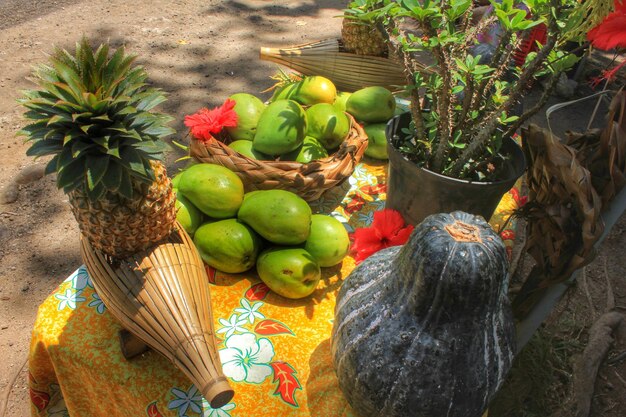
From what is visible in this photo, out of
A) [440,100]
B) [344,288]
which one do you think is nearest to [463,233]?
[344,288]

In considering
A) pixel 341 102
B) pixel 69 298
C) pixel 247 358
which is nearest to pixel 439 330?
pixel 247 358

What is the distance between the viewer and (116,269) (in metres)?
0.99

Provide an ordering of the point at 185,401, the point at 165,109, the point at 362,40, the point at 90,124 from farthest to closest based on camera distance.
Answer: the point at 165,109 < the point at 362,40 < the point at 185,401 < the point at 90,124

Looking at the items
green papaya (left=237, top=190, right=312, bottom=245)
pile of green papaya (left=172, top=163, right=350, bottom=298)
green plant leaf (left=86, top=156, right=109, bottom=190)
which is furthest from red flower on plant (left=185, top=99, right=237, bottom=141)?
green plant leaf (left=86, top=156, right=109, bottom=190)

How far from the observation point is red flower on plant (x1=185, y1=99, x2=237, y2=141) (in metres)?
1.40

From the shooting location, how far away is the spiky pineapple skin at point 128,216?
930mm

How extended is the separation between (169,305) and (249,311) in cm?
27

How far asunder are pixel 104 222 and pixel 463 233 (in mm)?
682

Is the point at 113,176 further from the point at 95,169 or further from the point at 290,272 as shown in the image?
the point at 290,272

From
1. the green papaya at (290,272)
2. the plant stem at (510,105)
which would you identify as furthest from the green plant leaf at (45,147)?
the plant stem at (510,105)

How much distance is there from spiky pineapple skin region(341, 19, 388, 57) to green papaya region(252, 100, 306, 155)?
0.63m

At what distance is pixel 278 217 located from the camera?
1154 mm

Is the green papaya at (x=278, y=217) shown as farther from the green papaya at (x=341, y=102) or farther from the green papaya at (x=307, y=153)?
the green papaya at (x=341, y=102)

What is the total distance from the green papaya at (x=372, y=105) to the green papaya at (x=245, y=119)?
35 centimetres
